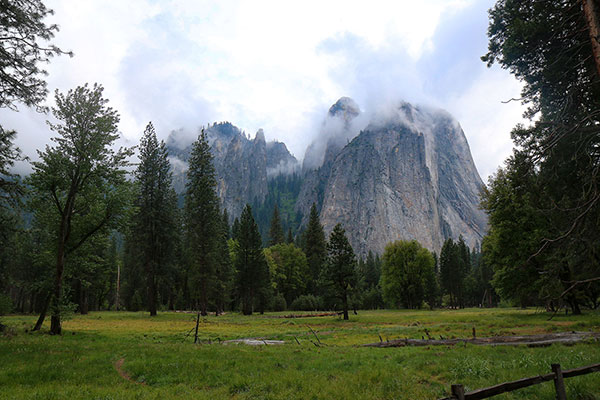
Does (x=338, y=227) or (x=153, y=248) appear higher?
(x=338, y=227)

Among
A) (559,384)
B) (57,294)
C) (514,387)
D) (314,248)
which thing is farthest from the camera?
(314,248)

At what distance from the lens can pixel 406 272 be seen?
2928 inches

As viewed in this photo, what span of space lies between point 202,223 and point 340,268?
18.8 metres

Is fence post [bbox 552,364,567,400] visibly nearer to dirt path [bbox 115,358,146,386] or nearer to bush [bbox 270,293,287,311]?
dirt path [bbox 115,358,146,386]

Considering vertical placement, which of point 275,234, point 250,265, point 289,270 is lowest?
point 289,270

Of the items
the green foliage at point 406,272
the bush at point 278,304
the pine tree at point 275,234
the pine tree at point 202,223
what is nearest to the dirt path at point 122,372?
the pine tree at point 202,223

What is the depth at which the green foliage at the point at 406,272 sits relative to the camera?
7381cm

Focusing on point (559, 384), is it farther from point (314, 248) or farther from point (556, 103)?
point (314, 248)

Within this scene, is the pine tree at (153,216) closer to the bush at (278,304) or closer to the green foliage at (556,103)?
the bush at (278,304)

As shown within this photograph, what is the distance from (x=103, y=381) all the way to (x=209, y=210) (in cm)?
3542

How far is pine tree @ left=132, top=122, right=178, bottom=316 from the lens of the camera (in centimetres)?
4178

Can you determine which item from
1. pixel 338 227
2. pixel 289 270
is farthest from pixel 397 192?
pixel 338 227

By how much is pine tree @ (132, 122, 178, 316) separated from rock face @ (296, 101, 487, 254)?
127 metres

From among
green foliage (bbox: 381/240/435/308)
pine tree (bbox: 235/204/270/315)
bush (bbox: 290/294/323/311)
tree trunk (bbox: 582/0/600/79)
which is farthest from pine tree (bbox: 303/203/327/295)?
tree trunk (bbox: 582/0/600/79)
